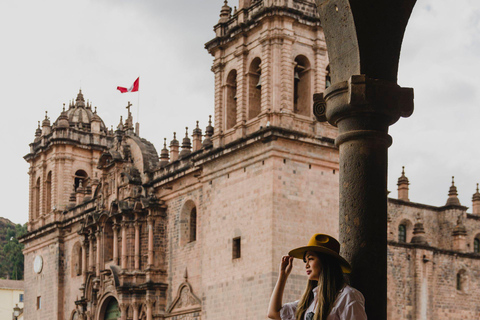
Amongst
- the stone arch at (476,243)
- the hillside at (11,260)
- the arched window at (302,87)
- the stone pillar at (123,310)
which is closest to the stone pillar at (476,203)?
the stone arch at (476,243)

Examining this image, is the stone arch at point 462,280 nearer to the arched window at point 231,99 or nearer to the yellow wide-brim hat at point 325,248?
the arched window at point 231,99

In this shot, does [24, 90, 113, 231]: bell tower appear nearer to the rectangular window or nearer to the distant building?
the rectangular window

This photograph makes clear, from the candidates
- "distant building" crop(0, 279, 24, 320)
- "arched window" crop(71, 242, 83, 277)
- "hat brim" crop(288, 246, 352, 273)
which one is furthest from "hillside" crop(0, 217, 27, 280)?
"hat brim" crop(288, 246, 352, 273)

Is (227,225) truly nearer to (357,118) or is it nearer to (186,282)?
(186,282)

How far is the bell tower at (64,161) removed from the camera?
36406 millimetres

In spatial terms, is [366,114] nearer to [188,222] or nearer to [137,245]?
[188,222]

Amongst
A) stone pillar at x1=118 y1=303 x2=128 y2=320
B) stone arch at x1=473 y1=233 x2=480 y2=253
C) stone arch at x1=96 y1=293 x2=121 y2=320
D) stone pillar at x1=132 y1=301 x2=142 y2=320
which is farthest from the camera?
stone arch at x1=473 y1=233 x2=480 y2=253

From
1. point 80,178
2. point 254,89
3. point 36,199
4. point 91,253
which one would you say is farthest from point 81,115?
point 254,89

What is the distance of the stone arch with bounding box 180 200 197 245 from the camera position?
85.6ft

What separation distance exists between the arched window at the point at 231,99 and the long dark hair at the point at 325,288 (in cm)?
2008

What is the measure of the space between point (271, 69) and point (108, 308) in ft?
40.3

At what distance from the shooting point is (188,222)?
86.3 ft

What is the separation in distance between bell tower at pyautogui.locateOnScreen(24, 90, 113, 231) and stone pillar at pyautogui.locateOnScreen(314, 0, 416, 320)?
1204 inches

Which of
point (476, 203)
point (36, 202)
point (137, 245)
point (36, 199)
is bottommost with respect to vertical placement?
point (137, 245)
